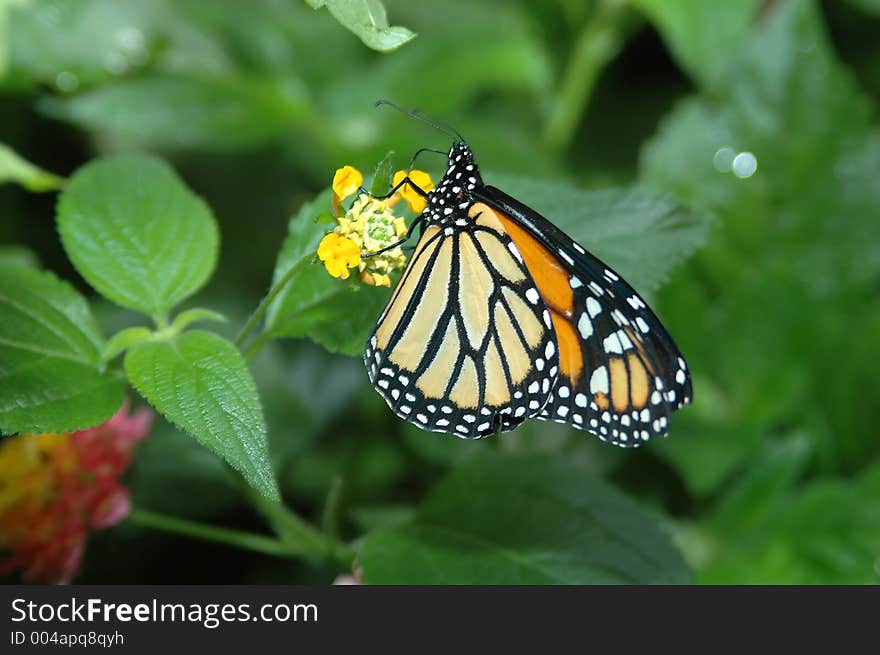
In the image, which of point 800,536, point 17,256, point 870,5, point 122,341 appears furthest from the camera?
point 870,5

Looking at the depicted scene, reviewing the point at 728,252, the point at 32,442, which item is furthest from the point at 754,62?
the point at 32,442

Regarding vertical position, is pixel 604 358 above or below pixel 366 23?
below

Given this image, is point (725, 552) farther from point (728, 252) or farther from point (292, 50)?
point (292, 50)

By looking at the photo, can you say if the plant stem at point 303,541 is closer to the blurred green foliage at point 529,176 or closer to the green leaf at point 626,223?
the blurred green foliage at point 529,176

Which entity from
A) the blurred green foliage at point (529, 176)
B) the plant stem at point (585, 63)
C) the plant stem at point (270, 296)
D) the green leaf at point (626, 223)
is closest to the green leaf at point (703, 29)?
the blurred green foliage at point (529, 176)

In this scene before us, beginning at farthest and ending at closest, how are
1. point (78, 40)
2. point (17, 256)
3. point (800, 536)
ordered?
point (78, 40) < point (800, 536) < point (17, 256)

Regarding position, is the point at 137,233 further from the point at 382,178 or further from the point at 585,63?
the point at 585,63

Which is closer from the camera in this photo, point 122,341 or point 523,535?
point 122,341

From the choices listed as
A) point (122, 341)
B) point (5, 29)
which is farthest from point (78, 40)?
point (122, 341)

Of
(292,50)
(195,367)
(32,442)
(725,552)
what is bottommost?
(725,552)
